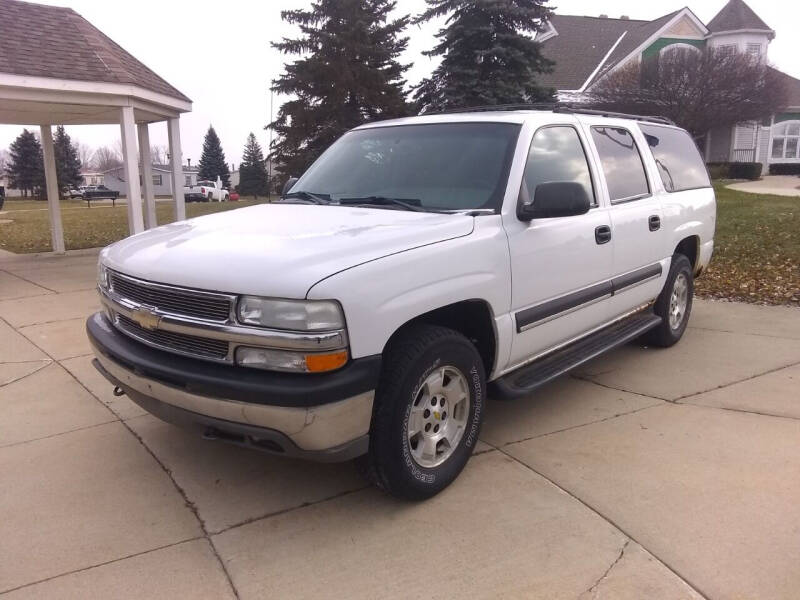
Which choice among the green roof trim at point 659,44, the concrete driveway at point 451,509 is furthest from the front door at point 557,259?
the green roof trim at point 659,44

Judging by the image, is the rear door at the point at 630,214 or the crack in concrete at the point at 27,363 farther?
the crack in concrete at the point at 27,363

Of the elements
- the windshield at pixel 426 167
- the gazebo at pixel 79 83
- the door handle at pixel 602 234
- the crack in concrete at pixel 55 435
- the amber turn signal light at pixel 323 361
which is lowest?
the crack in concrete at pixel 55 435

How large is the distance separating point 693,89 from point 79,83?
2450 cm

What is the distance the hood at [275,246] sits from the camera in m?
2.68

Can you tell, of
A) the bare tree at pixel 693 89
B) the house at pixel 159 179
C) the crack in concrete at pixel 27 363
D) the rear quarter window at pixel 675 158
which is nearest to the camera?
the crack in concrete at pixel 27 363

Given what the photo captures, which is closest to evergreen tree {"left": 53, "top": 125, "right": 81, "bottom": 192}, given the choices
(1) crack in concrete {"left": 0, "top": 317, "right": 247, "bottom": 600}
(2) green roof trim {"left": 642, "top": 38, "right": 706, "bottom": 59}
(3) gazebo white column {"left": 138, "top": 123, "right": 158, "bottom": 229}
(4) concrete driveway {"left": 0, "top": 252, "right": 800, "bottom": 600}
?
(2) green roof trim {"left": 642, "top": 38, "right": 706, "bottom": 59}

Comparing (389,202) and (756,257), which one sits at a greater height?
(389,202)

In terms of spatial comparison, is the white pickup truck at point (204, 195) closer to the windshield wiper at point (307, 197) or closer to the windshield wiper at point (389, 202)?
the windshield wiper at point (307, 197)

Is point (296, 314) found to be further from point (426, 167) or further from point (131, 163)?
point (131, 163)

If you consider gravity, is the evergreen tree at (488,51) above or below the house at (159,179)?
above

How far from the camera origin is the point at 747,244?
1097cm

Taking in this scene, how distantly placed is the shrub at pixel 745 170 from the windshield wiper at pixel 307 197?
31392 millimetres

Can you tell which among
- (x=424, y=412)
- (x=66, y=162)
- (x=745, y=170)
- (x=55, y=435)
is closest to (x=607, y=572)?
(x=424, y=412)

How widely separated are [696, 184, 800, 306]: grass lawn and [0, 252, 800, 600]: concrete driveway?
365 cm
